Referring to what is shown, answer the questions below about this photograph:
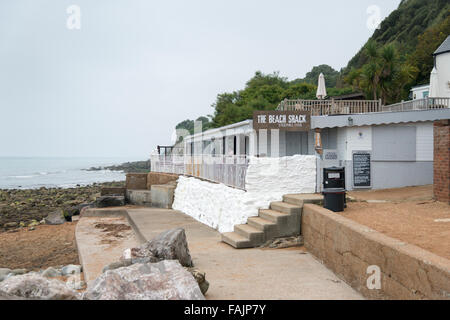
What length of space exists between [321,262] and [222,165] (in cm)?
577

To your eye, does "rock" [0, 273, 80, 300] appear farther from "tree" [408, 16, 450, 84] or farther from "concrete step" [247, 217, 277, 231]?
"tree" [408, 16, 450, 84]

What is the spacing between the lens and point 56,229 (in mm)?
17953

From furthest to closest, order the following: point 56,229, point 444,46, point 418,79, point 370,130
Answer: point 418,79
point 444,46
point 56,229
point 370,130

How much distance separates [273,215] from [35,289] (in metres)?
5.59

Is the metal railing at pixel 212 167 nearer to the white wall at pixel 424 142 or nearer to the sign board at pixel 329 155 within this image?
the sign board at pixel 329 155

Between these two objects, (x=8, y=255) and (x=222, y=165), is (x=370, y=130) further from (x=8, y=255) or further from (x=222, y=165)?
(x=8, y=255)

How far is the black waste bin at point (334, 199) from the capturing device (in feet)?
30.7

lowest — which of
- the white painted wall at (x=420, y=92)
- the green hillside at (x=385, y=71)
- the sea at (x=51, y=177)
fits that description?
the sea at (x=51, y=177)

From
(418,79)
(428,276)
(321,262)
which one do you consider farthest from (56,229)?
(418,79)

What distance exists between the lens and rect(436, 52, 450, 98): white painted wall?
29.9 meters

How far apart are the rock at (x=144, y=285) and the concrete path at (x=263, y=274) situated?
2.84 feet

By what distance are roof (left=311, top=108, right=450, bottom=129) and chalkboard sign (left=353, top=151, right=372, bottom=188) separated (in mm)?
1355

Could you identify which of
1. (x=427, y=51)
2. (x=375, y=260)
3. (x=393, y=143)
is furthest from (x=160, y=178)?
(x=427, y=51)

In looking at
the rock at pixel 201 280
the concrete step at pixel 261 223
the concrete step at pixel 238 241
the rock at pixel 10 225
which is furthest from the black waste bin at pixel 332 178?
the rock at pixel 10 225
